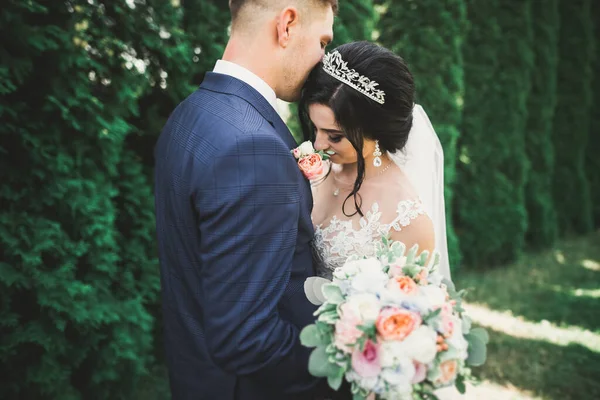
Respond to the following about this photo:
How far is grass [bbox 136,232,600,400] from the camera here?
15.1ft

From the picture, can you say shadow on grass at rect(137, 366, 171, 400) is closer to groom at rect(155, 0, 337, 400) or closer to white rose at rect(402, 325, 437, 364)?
groom at rect(155, 0, 337, 400)

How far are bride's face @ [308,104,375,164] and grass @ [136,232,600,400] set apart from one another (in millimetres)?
1197

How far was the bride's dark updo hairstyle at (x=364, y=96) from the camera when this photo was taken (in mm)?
2480

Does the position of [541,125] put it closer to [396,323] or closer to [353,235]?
[353,235]

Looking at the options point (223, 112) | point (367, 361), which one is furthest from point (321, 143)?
point (367, 361)

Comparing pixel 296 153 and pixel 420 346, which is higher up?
pixel 296 153

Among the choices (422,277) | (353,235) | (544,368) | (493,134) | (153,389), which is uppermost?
(422,277)

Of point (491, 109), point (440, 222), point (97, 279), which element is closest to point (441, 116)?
point (491, 109)

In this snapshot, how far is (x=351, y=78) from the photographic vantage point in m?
2.48

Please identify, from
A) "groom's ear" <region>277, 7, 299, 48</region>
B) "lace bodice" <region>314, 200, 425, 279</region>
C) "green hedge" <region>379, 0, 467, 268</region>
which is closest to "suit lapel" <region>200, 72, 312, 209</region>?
"groom's ear" <region>277, 7, 299, 48</region>

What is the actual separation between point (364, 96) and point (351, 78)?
0.37ft

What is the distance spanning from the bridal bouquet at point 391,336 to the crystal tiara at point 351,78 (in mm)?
1111

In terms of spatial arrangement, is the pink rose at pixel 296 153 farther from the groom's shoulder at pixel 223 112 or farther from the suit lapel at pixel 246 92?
the groom's shoulder at pixel 223 112

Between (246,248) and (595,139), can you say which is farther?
(595,139)
